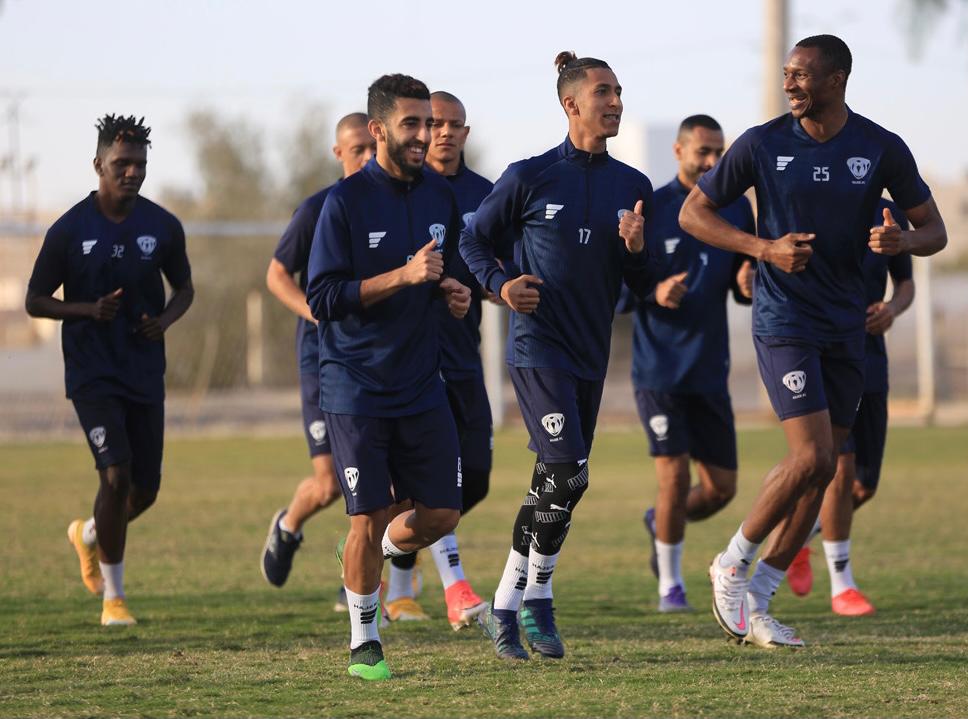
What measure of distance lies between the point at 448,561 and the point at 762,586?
179 cm

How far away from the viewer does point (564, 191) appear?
7.15m

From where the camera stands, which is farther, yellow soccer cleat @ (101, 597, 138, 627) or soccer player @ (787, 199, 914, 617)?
soccer player @ (787, 199, 914, 617)

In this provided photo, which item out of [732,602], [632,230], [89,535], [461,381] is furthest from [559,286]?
[89,535]

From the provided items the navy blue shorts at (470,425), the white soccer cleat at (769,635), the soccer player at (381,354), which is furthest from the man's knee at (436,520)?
the white soccer cleat at (769,635)

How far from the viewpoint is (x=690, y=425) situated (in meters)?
9.49

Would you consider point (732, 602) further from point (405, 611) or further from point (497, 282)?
point (405, 611)

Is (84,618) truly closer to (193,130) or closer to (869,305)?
(869,305)

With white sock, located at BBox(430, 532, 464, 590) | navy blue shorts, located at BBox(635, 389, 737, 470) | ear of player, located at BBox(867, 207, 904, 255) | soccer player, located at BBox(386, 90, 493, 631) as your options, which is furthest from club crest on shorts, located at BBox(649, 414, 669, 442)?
ear of player, located at BBox(867, 207, 904, 255)

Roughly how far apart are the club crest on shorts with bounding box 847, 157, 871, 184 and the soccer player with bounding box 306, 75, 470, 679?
72.6 inches

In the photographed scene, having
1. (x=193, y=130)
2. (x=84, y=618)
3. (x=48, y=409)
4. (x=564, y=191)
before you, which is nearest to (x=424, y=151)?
(x=564, y=191)

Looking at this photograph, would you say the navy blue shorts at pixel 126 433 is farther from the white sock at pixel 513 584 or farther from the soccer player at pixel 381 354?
the white sock at pixel 513 584

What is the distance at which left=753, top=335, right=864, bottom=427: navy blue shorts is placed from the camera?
7.19m

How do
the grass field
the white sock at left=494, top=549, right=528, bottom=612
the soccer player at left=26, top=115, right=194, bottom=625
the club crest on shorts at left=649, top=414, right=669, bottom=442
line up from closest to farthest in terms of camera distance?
A: the grass field, the white sock at left=494, top=549, right=528, bottom=612, the soccer player at left=26, top=115, right=194, bottom=625, the club crest on shorts at left=649, top=414, right=669, bottom=442

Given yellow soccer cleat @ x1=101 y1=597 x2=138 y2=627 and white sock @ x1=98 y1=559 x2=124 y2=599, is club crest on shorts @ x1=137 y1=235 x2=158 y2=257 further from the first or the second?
yellow soccer cleat @ x1=101 y1=597 x2=138 y2=627
